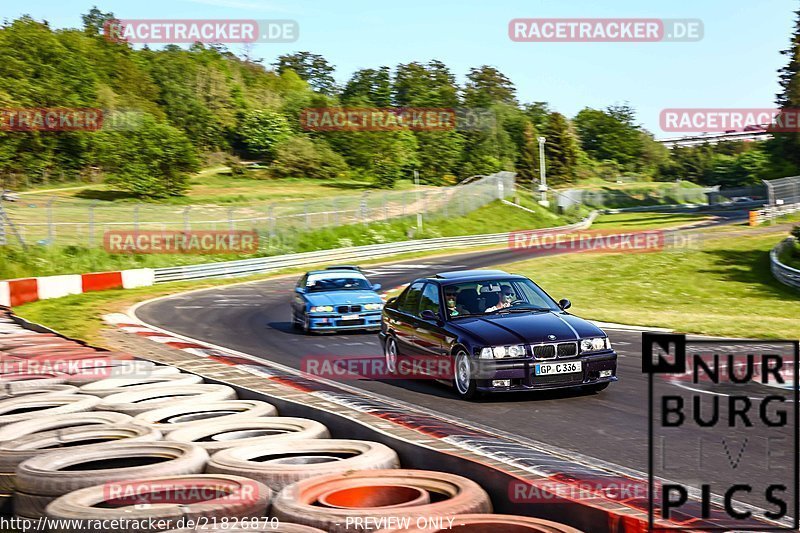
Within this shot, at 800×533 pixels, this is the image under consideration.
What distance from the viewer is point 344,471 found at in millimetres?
5773

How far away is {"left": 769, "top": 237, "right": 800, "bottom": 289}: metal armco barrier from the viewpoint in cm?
2931

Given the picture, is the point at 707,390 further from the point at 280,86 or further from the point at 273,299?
the point at 280,86

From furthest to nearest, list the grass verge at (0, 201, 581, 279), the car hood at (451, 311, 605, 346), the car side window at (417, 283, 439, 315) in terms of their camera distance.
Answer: the grass verge at (0, 201, 581, 279)
the car side window at (417, 283, 439, 315)
the car hood at (451, 311, 605, 346)

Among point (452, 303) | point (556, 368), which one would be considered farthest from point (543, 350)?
point (452, 303)

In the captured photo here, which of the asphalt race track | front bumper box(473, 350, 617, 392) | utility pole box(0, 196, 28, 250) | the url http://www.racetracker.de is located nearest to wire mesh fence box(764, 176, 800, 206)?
the asphalt race track

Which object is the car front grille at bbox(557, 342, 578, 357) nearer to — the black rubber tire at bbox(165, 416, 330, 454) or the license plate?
the license plate

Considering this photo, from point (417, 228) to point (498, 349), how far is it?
44.6 metres

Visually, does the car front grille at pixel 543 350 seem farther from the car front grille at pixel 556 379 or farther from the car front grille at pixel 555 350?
the car front grille at pixel 556 379

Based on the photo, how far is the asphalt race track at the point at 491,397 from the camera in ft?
28.0

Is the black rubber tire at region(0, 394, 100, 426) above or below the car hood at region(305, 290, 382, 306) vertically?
above

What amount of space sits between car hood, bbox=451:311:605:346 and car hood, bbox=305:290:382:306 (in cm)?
742

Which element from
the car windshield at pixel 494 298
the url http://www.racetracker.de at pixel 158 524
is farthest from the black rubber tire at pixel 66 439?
the car windshield at pixel 494 298

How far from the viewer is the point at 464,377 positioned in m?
11.1

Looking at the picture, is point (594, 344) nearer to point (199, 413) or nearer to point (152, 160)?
point (199, 413)
